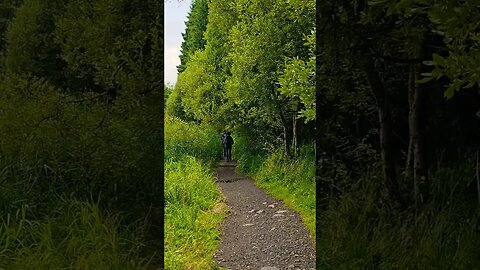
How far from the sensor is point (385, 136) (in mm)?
1578

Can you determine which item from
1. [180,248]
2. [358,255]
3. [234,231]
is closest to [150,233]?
[180,248]

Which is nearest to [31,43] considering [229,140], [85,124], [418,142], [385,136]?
[85,124]

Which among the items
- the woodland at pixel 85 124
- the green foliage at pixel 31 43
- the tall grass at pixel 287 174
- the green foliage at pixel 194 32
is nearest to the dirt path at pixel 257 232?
the tall grass at pixel 287 174

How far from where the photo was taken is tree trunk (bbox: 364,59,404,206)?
1569 millimetres

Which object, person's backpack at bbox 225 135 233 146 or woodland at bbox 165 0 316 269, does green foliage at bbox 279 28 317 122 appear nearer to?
woodland at bbox 165 0 316 269

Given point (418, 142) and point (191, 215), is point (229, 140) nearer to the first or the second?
point (191, 215)

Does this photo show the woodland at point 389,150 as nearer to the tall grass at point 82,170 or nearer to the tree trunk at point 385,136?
the tree trunk at point 385,136

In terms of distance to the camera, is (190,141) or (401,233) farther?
(190,141)

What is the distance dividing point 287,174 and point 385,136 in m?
0.33

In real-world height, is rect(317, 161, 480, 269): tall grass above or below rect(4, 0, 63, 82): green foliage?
below

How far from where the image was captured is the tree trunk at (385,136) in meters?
1.57

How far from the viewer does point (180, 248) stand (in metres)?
1.62

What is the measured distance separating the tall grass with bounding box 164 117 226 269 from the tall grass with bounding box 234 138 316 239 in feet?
0.35

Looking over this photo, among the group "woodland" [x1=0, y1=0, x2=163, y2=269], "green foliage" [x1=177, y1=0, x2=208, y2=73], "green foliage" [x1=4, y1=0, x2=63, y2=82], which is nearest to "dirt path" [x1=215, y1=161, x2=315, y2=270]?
"woodland" [x1=0, y1=0, x2=163, y2=269]
